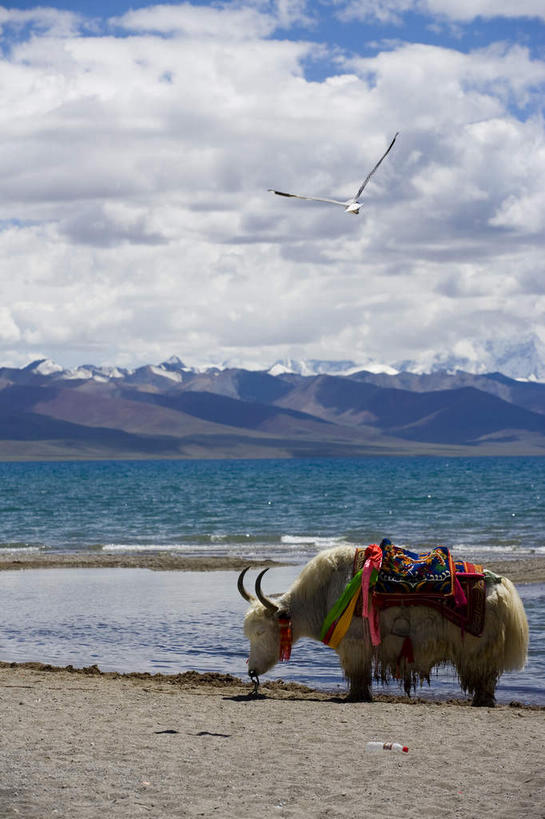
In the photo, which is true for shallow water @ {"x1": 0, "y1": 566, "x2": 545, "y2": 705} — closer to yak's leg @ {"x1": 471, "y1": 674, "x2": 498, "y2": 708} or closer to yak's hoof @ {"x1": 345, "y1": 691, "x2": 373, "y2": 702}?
yak's leg @ {"x1": 471, "y1": 674, "x2": 498, "y2": 708}

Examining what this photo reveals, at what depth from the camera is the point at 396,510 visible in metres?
44.9

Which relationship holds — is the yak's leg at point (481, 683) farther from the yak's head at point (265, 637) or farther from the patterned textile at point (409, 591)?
the yak's head at point (265, 637)

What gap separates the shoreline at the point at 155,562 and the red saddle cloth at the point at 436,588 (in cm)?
1183

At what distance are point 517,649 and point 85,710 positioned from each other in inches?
151

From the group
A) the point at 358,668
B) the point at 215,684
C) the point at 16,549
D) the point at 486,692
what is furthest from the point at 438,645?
the point at 16,549

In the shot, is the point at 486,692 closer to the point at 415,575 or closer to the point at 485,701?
the point at 485,701

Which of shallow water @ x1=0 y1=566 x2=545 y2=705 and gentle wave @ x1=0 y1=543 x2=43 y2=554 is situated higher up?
shallow water @ x1=0 y1=566 x2=545 y2=705

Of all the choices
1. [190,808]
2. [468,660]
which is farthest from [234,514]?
[190,808]

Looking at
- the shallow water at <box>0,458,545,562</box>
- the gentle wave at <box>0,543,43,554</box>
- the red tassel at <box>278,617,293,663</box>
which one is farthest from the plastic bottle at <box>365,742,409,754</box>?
the gentle wave at <box>0,543,43,554</box>

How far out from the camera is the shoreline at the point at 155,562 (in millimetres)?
22922

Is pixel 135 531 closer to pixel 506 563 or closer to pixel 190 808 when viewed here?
pixel 506 563

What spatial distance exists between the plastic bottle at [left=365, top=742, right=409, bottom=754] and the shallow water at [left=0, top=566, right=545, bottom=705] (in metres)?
2.93

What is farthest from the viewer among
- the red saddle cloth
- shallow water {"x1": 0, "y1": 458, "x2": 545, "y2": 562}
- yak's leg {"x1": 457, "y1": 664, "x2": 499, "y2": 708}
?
shallow water {"x1": 0, "y1": 458, "x2": 545, "y2": 562}

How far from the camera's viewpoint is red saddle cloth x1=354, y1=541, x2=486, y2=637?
955 cm
